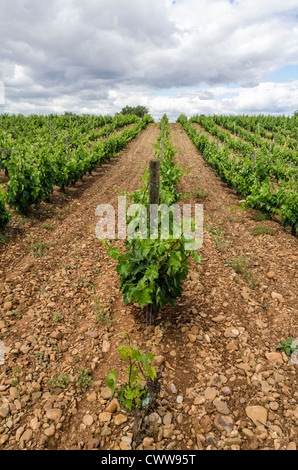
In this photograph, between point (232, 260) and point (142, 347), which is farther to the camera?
point (232, 260)

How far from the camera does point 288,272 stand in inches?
230

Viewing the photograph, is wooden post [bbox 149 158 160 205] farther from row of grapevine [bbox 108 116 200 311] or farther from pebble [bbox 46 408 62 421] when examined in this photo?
pebble [bbox 46 408 62 421]

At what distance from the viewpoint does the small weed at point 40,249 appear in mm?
6266

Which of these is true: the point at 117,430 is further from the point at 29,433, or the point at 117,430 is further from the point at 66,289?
the point at 66,289

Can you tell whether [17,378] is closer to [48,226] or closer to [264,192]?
[48,226]

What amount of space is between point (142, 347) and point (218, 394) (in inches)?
43.3

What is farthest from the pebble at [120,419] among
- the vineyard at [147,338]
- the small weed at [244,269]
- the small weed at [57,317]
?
the small weed at [244,269]

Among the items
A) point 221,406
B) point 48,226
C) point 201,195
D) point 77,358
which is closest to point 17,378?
point 77,358

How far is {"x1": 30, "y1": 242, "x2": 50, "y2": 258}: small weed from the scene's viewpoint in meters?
6.27

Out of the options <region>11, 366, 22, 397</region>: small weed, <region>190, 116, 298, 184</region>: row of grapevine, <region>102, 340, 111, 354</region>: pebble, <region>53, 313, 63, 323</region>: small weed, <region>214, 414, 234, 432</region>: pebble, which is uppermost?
<region>190, 116, 298, 184</region>: row of grapevine

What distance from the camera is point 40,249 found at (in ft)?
21.2

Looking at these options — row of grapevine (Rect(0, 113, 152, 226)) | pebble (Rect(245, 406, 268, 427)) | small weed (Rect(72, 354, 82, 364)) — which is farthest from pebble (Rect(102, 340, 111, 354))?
row of grapevine (Rect(0, 113, 152, 226))

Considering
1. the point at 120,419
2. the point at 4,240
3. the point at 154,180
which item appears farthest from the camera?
the point at 4,240
